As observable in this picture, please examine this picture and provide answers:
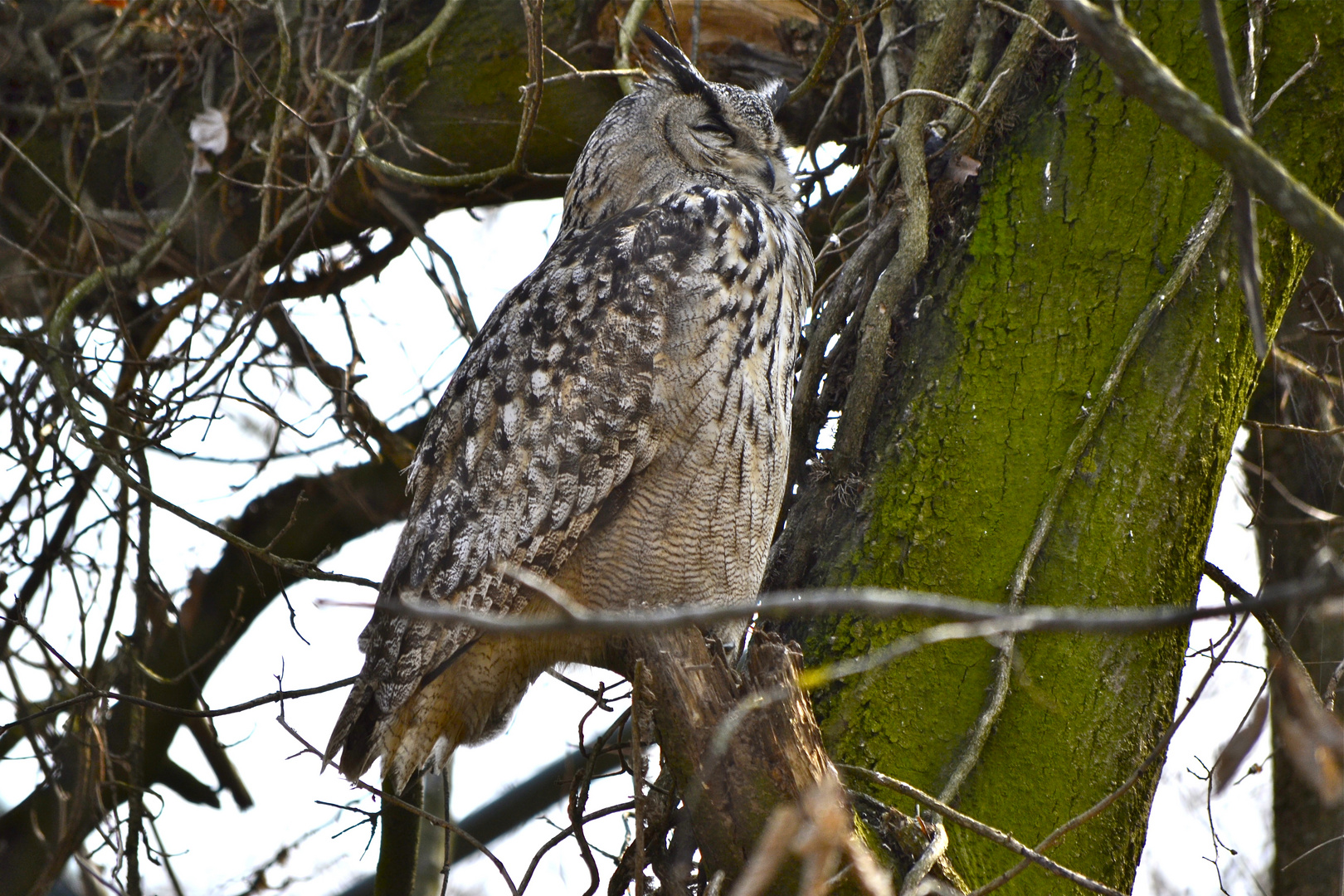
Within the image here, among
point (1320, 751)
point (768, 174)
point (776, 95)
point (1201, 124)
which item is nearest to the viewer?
point (1320, 751)

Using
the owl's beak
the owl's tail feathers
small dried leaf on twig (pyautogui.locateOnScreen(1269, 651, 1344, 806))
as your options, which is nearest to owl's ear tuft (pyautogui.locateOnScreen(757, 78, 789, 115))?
the owl's beak

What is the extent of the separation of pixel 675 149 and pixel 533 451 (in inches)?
34.3

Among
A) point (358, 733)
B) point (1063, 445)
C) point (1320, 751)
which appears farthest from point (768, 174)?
point (1320, 751)

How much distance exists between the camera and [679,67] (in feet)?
8.91

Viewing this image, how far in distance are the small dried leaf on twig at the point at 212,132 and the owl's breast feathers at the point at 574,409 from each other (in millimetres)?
1348

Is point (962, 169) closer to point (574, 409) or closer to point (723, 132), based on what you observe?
point (723, 132)

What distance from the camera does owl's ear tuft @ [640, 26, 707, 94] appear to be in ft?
8.79

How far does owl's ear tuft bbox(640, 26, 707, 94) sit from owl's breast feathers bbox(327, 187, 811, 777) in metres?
0.51

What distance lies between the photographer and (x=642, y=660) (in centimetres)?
168

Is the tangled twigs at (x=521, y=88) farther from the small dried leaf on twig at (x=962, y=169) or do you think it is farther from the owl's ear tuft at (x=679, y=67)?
the small dried leaf on twig at (x=962, y=169)

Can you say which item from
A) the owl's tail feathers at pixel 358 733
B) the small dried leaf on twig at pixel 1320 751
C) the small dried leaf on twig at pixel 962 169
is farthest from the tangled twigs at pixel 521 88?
the small dried leaf on twig at pixel 1320 751

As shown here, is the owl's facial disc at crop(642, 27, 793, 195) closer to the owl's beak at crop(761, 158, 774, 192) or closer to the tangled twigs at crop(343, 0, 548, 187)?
the owl's beak at crop(761, 158, 774, 192)

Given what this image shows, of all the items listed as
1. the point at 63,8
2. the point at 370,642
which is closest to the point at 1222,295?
the point at 370,642

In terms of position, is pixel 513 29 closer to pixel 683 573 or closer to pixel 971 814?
pixel 683 573
